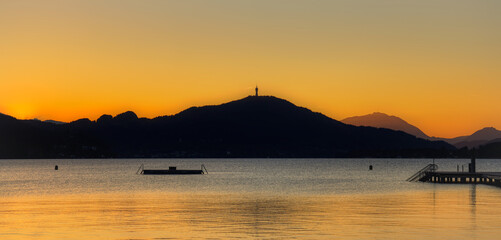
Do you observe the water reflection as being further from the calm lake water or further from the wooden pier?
the wooden pier

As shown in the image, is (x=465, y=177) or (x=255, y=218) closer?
(x=255, y=218)

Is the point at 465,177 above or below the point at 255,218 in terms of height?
above

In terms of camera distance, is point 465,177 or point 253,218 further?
point 465,177

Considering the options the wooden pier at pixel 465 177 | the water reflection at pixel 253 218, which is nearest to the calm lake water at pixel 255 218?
the water reflection at pixel 253 218

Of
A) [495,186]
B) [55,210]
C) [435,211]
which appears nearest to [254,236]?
[435,211]

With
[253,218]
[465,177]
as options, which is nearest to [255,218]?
[253,218]

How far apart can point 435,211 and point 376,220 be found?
9942mm

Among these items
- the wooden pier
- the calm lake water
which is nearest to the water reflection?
the calm lake water

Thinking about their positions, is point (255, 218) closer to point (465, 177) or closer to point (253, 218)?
point (253, 218)

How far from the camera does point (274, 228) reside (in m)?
48.1

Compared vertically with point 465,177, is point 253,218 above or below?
below

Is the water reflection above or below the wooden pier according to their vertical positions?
below

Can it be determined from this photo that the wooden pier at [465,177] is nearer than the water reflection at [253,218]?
No

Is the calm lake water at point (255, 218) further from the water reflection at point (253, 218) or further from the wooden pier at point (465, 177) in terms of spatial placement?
the wooden pier at point (465, 177)
